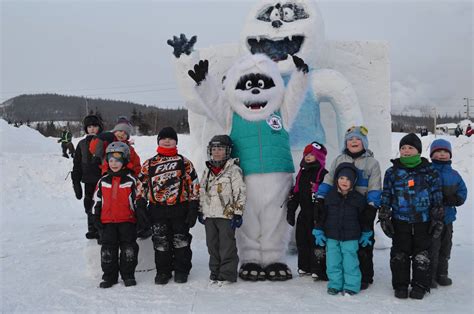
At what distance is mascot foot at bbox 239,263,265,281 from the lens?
357cm

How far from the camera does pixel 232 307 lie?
3.00 m

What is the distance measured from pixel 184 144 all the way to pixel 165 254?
11457mm

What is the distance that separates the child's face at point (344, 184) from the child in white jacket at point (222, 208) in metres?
0.78

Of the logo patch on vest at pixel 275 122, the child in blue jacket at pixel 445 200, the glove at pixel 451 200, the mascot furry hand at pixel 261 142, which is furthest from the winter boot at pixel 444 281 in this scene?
the logo patch on vest at pixel 275 122

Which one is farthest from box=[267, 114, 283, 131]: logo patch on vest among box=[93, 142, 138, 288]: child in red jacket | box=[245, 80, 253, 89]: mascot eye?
box=[93, 142, 138, 288]: child in red jacket

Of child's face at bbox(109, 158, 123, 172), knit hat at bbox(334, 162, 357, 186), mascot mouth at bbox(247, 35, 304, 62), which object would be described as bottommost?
knit hat at bbox(334, 162, 357, 186)

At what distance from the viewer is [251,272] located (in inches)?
141

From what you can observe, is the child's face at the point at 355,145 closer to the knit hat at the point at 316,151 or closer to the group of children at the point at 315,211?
the group of children at the point at 315,211

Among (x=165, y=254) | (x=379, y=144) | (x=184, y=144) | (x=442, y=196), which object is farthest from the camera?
(x=184, y=144)

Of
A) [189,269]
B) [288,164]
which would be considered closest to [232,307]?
[189,269]

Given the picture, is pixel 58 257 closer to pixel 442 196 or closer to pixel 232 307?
pixel 232 307

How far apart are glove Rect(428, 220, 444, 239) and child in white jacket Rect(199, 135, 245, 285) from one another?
140cm

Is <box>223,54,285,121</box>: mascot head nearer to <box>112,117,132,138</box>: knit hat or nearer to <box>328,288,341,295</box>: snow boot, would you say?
<box>112,117,132,138</box>: knit hat

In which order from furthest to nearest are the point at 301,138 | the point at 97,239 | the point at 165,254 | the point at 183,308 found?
the point at 301,138, the point at 97,239, the point at 165,254, the point at 183,308
